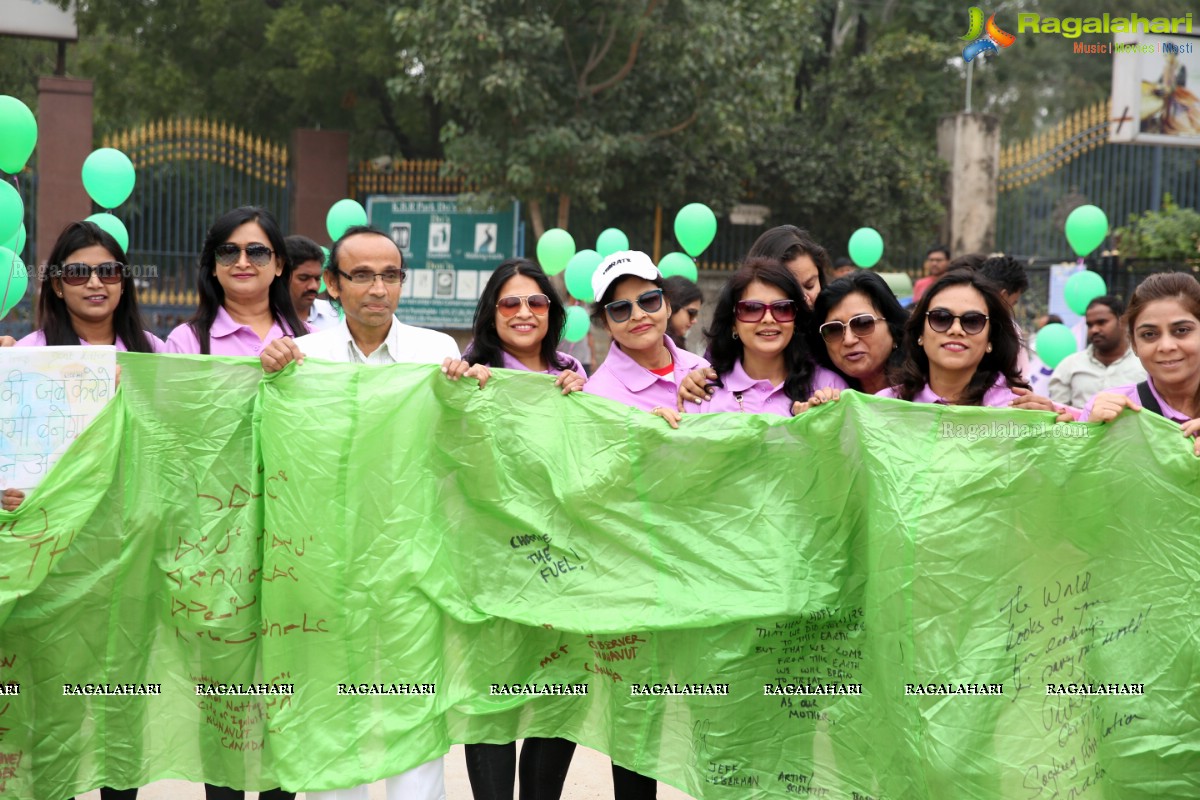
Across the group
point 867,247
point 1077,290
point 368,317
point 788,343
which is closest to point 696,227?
point 867,247

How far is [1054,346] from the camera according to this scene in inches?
297

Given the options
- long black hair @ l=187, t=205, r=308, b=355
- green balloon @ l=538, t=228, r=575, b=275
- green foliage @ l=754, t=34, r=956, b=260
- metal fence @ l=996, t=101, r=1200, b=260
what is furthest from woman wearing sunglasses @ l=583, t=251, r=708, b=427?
green foliage @ l=754, t=34, r=956, b=260

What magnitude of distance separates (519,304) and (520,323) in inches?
2.2

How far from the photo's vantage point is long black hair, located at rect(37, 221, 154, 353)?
345 centimetres

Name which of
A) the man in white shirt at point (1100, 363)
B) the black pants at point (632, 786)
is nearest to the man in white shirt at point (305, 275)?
the black pants at point (632, 786)

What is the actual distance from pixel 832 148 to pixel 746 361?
11885 mm

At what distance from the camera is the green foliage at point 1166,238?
35.2 feet

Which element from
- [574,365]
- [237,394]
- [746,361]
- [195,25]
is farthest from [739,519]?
[195,25]

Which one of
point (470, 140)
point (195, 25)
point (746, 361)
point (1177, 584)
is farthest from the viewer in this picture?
point (195, 25)

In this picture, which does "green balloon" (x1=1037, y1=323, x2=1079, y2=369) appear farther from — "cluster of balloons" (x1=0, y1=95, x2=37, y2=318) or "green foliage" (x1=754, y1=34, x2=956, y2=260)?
"green foliage" (x1=754, y1=34, x2=956, y2=260)

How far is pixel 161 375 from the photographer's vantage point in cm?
329

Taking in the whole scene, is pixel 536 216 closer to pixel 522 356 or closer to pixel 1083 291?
pixel 1083 291

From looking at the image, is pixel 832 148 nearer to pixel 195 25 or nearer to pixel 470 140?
pixel 470 140

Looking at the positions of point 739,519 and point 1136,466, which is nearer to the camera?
point 1136,466
